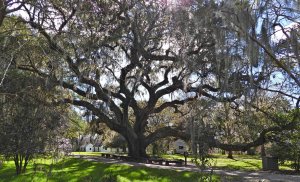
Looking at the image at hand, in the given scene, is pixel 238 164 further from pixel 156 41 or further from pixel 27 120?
pixel 27 120

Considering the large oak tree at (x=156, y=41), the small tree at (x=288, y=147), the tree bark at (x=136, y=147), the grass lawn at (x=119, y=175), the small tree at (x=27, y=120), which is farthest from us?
the tree bark at (x=136, y=147)

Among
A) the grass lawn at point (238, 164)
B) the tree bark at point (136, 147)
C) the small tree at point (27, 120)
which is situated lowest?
the grass lawn at point (238, 164)

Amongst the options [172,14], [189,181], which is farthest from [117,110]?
[172,14]

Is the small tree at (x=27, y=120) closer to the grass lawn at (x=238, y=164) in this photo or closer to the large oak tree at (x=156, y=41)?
the large oak tree at (x=156, y=41)

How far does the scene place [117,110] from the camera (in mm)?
20891

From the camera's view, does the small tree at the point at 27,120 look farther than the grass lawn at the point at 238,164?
No

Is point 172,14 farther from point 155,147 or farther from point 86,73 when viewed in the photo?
point 155,147

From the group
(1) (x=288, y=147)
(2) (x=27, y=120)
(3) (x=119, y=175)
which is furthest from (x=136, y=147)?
(2) (x=27, y=120)

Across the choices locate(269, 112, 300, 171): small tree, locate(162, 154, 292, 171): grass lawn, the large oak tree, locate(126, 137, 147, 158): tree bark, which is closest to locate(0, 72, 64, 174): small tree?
the large oak tree

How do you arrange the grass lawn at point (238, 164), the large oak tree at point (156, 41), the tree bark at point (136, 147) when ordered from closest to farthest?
1. the large oak tree at point (156, 41)
2. the grass lawn at point (238, 164)
3. the tree bark at point (136, 147)

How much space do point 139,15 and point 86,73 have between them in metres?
2.38

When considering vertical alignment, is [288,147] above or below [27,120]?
below

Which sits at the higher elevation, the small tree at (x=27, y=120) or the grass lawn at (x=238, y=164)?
the small tree at (x=27, y=120)

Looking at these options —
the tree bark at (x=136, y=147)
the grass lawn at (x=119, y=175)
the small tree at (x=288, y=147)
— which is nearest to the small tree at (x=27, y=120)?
the grass lawn at (x=119, y=175)
